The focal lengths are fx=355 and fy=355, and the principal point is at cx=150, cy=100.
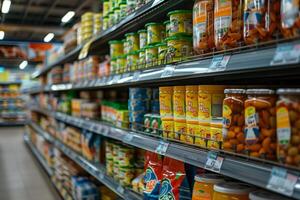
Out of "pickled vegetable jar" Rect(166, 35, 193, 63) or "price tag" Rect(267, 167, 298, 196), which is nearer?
"price tag" Rect(267, 167, 298, 196)

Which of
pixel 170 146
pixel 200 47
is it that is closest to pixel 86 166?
pixel 170 146

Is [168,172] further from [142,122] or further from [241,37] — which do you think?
[241,37]

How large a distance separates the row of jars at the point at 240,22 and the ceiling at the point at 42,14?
9109mm

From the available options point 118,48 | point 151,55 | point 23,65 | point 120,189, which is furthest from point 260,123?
point 23,65

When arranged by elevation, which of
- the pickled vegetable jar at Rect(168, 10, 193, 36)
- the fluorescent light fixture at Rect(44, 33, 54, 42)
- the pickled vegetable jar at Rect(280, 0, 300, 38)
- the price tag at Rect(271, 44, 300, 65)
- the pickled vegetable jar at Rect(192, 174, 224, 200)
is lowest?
the pickled vegetable jar at Rect(192, 174, 224, 200)

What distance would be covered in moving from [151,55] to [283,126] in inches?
39.8

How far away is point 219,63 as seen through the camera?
3.74ft

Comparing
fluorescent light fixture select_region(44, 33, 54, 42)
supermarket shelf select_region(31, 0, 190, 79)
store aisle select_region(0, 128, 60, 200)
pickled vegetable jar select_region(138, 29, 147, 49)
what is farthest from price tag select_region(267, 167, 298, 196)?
fluorescent light fixture select_region(44, 33, 54, 42)

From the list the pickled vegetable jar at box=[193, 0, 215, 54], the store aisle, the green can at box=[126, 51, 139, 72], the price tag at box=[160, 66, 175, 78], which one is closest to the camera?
the pickled vegetable jar at box=[193, 0, 215, 54]

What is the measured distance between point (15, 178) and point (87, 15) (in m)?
3.16

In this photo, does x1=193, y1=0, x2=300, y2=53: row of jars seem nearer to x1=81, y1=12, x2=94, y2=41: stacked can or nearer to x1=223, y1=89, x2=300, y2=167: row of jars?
x1=223, y1=89, x2=300, y2=167: row of jars

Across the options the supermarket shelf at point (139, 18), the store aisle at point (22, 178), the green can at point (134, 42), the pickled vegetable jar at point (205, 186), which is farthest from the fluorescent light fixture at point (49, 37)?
A: the pickled vegetable jar at point (205, 186)

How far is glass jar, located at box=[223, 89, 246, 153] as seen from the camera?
111 centimetres

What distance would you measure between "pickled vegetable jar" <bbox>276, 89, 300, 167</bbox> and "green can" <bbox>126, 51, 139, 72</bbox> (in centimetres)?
125
